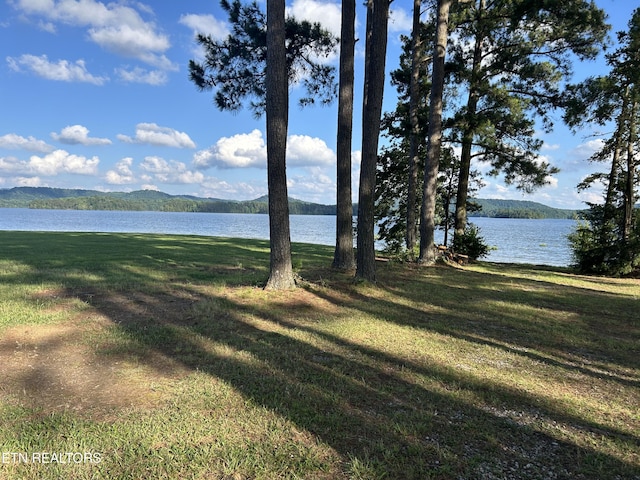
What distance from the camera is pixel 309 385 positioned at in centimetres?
337

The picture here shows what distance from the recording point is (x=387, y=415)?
9.50ft

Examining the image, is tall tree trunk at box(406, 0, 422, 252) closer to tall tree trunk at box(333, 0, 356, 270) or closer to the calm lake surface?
tall tree trunk at box(333, 0, 356, 270)

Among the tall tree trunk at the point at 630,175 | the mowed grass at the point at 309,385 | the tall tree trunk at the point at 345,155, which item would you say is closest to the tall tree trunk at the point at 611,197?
the tall tree trunk at the point at 630,175

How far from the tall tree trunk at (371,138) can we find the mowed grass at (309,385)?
122 centimetres

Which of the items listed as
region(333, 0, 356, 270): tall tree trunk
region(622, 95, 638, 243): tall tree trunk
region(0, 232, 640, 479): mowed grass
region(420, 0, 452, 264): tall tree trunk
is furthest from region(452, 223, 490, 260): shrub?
region(0, 232, 640, 479): mowed grass

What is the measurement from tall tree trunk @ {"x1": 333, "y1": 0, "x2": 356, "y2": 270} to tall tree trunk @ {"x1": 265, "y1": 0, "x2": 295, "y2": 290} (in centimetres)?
258

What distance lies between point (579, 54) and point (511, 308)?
11132 mm

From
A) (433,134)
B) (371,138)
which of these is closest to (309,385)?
(371,138)

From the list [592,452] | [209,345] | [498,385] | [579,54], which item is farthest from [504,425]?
[579,54]

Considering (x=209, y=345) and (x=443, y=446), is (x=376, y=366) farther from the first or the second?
(x=209, y=345)

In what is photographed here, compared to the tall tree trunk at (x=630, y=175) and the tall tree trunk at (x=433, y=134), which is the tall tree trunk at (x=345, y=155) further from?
the tall tree trunk at (x=630, y=175)

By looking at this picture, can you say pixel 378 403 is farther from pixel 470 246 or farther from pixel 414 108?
pixel 470 246

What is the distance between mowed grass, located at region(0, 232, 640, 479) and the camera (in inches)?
92.2

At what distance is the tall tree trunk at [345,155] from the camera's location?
9188 millimetres
